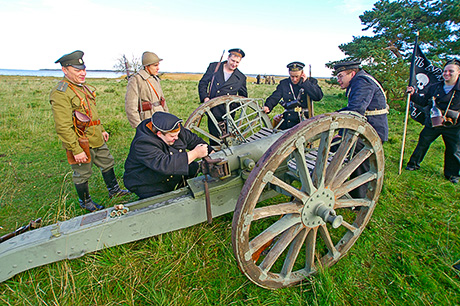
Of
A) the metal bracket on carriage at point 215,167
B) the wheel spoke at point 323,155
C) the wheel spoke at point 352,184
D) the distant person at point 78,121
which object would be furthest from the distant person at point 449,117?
the distant person at point 78,121

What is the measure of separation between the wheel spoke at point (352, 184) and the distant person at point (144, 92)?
10.1ft

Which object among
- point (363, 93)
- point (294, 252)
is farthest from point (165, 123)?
point (363, 93)

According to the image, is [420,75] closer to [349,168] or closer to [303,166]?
[349,168]

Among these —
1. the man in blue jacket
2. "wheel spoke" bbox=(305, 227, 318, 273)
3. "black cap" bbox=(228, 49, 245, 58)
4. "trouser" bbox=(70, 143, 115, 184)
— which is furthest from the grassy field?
"black cap" bbox=(228, 49, 245, 58)

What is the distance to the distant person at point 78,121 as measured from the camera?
3.16 m

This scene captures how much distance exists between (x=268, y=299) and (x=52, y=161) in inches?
219

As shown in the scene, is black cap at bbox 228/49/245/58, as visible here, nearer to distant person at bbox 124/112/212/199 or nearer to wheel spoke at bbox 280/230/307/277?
distant person at bbox 124/112/212/199

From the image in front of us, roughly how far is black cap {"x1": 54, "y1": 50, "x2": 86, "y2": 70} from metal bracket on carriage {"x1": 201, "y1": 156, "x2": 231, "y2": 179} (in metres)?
2.34

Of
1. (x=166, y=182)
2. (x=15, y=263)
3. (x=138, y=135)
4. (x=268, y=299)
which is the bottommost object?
(x=268, y=299)

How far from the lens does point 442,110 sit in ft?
14.1

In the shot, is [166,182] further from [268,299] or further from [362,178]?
[362,178]

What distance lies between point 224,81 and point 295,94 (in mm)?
1452

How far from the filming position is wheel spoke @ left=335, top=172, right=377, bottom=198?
7.41 feet

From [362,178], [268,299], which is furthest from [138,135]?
[362,178]
